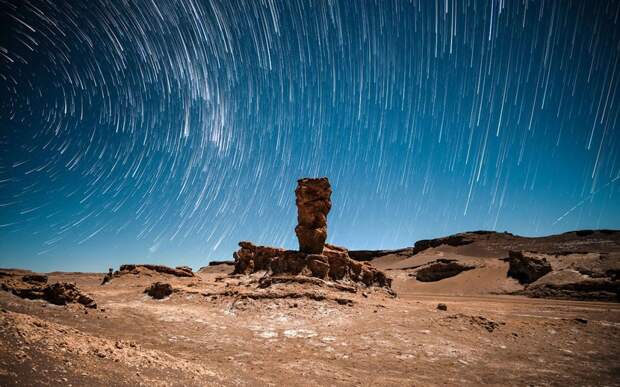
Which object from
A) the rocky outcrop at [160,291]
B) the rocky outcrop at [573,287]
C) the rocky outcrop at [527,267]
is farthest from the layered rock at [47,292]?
the rocky outcrop at [527,267]

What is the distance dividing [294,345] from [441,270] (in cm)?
5571

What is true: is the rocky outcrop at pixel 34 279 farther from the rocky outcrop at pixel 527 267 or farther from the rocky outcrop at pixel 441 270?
the rocky outcrop at pixel 441 270

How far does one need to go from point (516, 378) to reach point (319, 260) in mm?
16569

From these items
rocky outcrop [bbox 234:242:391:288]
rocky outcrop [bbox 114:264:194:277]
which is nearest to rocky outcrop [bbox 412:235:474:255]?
rocky outcrop [bbox 234:242:391:288]

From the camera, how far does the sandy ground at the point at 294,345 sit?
24.0 feet

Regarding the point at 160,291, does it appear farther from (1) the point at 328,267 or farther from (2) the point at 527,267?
(2) the point at 527,267

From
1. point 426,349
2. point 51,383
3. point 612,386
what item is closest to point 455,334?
point 426,349

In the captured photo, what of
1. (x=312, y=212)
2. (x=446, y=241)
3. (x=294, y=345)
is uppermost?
(x=446, y=241)

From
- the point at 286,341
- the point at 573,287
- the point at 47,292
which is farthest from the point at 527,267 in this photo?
the point at 47,292

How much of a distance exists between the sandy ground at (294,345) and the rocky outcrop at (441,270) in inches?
1581

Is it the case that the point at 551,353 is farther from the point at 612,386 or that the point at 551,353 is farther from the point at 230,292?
the point at 230,292

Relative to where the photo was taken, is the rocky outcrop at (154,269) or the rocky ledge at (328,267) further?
the rocky outcrop at (154,269)

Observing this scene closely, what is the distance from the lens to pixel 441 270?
6244 cm

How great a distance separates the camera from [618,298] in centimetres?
3378
